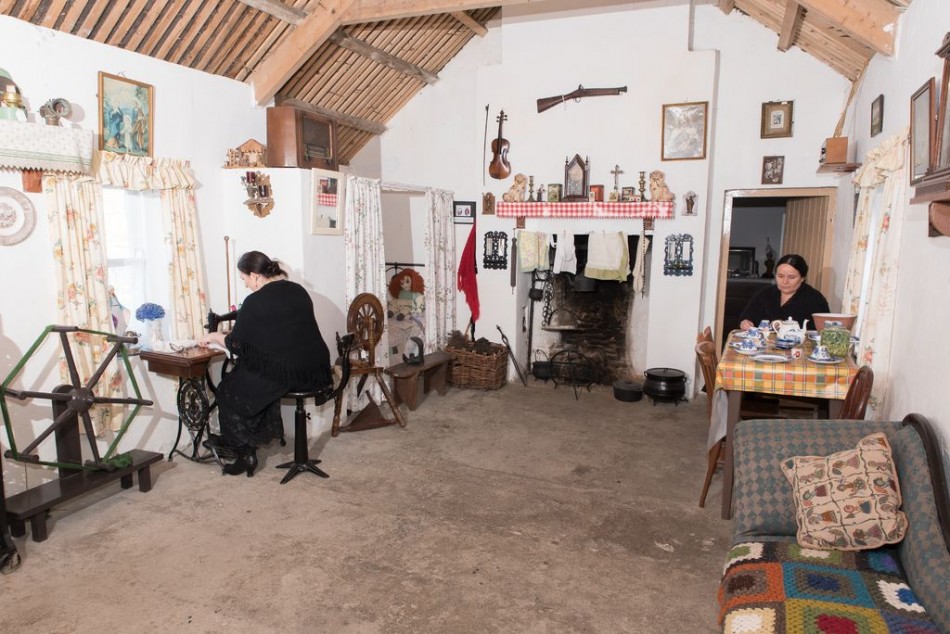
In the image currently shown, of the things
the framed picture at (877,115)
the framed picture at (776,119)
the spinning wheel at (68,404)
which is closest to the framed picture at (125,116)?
the spinning wheel at (68,404)

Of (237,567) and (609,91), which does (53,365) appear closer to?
(237,567)

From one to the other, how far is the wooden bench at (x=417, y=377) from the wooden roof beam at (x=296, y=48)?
7.90ft

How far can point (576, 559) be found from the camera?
291 cm

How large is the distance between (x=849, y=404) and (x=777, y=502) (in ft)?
2.46

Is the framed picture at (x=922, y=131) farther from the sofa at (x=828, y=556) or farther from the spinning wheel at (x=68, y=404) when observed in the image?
the spinning wheel at (x=68, y=404)

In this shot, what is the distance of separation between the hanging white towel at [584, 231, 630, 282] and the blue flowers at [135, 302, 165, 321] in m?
3.60

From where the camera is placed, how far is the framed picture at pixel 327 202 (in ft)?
14.5

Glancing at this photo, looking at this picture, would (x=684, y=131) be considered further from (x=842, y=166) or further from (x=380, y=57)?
(x=380, y=57)

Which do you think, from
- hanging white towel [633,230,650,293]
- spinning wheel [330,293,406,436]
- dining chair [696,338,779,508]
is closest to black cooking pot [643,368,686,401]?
hanging white towel [633,230,650,293]

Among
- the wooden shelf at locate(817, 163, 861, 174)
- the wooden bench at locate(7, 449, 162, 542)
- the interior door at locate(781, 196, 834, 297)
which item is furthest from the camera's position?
the interior door at locate(781, 196, 834, 297)

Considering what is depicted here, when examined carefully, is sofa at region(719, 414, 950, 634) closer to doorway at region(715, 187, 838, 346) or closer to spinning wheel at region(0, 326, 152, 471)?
spinning wheel at region(0, 326, 152, 471)

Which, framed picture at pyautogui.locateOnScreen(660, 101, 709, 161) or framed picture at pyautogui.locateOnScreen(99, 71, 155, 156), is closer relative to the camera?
framed picture at pyautogui.locateOnScreen(99, 71, 155, 156)

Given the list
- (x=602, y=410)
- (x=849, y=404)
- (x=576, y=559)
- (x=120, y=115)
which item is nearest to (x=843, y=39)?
(x=849, y=404)

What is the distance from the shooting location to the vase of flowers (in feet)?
12.5
